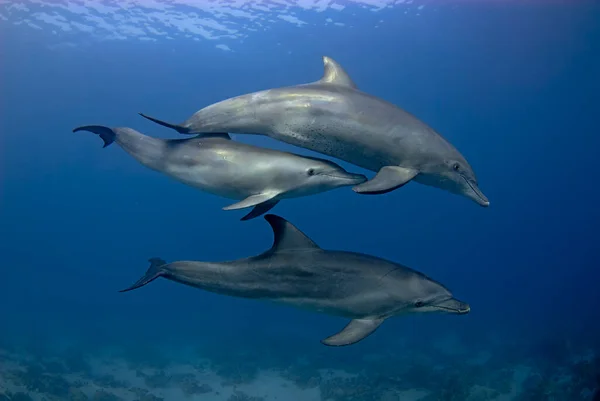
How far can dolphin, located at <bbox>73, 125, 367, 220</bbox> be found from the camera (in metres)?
5.15

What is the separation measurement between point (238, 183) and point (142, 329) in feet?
79.9

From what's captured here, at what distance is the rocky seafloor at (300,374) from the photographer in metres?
14.5

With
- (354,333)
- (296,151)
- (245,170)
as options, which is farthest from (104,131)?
(296,151)

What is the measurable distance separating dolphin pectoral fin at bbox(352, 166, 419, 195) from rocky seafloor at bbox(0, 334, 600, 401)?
10.3 m

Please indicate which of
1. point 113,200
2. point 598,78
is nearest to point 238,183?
point 598,78

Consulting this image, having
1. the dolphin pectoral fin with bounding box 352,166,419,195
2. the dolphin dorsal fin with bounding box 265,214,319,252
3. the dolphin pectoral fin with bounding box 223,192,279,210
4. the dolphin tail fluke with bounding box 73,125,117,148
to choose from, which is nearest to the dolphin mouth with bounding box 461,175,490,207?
the dolphin pectoral fin with bounding box 352,166,419,195

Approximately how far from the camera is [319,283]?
17.1 feet

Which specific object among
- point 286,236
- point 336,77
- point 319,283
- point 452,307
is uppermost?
point 336,77

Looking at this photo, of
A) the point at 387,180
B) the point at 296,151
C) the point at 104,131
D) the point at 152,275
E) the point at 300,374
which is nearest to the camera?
the point at 387,180

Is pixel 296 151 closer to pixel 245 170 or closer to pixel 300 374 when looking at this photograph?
pixel 300 374

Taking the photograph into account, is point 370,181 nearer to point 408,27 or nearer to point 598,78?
point 408,27

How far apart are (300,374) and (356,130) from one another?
13364 millimetres

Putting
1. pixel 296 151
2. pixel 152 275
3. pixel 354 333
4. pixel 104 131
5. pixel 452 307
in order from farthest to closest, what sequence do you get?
pixel 296 151, pixel 104 131, pixel 152 275, pixel 452 307, pixel 354 333

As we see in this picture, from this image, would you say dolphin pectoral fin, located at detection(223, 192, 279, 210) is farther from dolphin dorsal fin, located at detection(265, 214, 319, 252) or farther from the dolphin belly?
the dolphin belly
